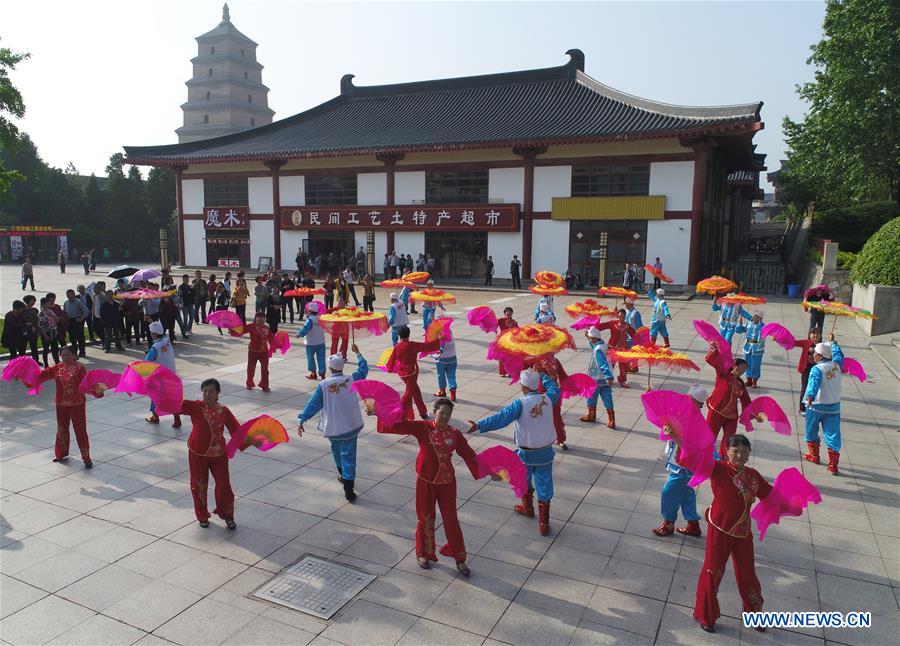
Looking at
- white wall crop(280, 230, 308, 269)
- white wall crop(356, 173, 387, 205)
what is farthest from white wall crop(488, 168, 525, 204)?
white wall crop(280, 230, 308, 269)

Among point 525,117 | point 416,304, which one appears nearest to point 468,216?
point 525,117

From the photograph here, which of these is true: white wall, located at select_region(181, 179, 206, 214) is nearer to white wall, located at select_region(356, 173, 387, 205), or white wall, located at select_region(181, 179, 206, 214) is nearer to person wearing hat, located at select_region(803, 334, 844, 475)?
white wall, located at select_region(356, 173, 387, 205)

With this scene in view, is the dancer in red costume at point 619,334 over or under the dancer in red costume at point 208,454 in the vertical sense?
over

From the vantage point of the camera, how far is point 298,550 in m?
5.95

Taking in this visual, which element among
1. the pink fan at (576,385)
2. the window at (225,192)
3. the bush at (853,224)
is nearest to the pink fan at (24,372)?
the pink fan at (576,385)

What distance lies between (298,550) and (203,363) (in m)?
9.23

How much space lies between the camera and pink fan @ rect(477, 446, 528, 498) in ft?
18.9

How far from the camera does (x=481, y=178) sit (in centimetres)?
3197

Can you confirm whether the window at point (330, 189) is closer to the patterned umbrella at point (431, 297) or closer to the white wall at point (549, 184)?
the white wall at point (549, 184)

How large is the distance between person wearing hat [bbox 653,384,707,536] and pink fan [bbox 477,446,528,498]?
1.51 m

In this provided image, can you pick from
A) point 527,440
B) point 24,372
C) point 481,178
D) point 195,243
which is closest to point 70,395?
point 24,372

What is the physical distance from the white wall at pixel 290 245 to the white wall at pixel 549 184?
14605 mm

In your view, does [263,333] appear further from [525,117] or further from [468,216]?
[525,117]

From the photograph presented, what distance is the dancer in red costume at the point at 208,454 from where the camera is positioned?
247 inches
